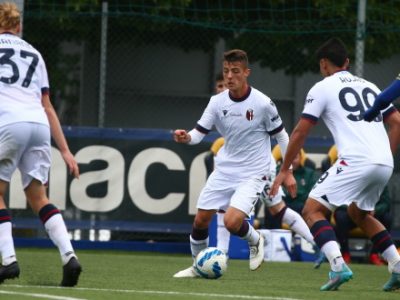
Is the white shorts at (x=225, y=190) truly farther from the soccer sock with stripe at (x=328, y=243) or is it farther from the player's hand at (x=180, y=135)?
the soccer sock with stripe at (x=328, y=243)

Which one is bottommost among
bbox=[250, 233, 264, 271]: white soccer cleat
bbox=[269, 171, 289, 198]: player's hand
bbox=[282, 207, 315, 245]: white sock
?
bbox=[282, 207, 315, 245]: white sock

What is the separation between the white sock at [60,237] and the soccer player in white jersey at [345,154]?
185 centimetres

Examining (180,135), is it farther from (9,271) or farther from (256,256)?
(9,271)

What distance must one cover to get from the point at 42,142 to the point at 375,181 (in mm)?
2493

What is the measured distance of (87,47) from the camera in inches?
764

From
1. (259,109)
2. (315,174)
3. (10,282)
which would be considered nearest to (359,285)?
(259,109)

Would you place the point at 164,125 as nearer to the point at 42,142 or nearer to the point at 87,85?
the point at 87,85

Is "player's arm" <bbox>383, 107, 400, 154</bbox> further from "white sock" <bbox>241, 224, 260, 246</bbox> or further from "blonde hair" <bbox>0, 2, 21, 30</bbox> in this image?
"blonde hair" <bbox>0, 2, 21, 30</bbox>

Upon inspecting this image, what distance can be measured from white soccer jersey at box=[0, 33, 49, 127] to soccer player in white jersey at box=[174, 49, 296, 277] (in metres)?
2.51

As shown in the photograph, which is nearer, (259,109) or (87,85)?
(259,109)

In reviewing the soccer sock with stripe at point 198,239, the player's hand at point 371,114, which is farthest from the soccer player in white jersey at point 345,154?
the soccer sock with stripe at point 198,239

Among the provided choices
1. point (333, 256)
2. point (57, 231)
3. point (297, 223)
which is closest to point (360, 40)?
point (297, 223)

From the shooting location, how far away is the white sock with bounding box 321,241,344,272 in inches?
362

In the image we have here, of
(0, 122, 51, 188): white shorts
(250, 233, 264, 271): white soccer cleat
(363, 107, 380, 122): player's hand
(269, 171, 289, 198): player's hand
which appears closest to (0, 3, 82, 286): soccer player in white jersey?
(0, 122, 51, 188): white shorts
